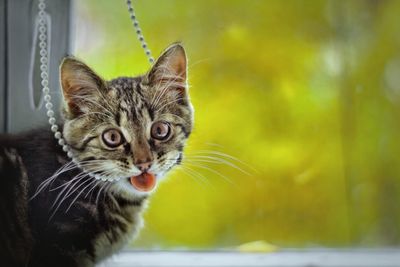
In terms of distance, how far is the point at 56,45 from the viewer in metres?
0.96

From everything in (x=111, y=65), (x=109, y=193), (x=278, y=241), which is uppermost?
(x=111, y=65)

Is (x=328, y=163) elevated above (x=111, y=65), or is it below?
below

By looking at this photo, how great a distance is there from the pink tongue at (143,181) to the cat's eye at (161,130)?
Result: 0.20 feet

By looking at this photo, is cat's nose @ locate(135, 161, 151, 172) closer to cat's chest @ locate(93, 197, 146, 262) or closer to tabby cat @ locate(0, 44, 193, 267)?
tabby cat @ locate(0, 44, 193, 267)

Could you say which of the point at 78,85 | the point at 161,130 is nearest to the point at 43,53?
the point at 78,85

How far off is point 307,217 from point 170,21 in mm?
486

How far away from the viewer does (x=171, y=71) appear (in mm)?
797

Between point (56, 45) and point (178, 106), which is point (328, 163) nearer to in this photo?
point (178, 106)

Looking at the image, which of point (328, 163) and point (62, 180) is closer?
point (62, 180)

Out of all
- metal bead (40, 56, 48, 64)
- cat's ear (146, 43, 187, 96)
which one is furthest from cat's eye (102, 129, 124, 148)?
metal bead (40, 56, 48, 64)

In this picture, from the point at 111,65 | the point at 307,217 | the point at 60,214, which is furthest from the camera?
the point at 307,217

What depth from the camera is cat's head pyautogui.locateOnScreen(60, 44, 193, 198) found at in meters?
0.77

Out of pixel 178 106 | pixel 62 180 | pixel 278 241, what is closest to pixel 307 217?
pixel 278 241

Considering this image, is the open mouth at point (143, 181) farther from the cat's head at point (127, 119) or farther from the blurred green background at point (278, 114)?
the blurred green background at point (278, 114)
